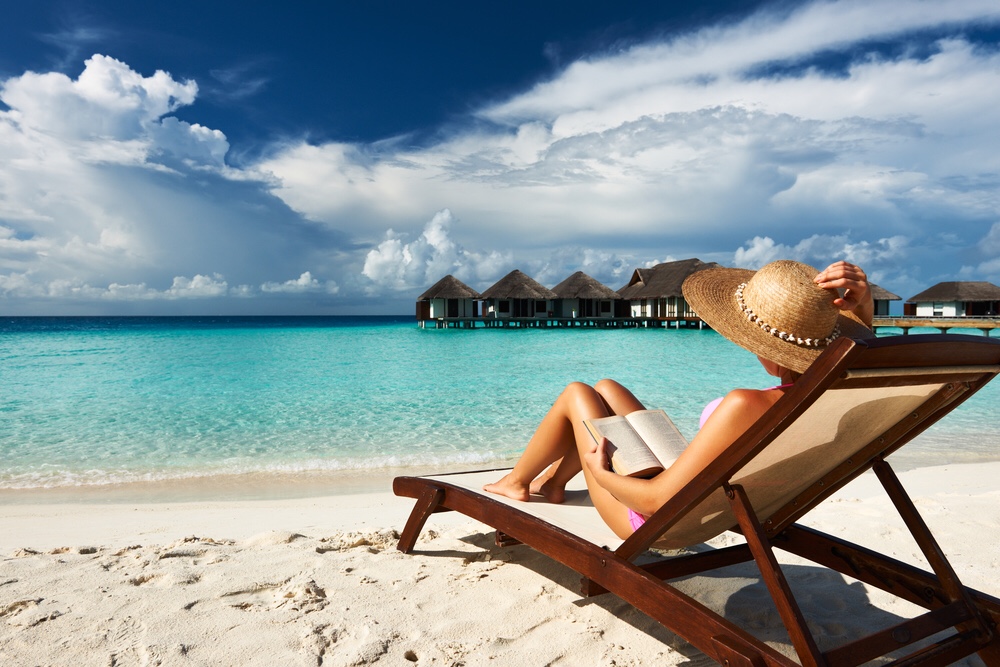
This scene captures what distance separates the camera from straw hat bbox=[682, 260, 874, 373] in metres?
1.46

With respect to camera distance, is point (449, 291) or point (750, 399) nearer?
point (750, 399)

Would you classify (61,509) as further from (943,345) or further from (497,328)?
(497,328)

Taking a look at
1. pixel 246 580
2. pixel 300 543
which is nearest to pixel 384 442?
pixel 300 543

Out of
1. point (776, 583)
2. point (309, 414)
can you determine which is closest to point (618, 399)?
point (776, 583)

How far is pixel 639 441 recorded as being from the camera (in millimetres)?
1927

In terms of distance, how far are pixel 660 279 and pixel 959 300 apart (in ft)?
54.6

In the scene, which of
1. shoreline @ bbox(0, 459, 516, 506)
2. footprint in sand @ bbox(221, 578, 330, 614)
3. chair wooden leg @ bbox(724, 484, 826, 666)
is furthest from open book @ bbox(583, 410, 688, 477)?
shoreline @ bbox(0, 459, 516, 506)

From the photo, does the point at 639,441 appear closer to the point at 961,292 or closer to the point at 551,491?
the point at 551,491

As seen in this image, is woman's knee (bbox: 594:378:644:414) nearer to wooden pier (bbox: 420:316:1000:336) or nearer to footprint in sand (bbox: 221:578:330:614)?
footprint in sand (bbox: 221:578:330:614)

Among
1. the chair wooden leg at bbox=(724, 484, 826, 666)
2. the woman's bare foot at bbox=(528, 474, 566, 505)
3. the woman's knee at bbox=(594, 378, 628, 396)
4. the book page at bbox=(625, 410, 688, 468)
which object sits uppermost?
the woman's knee at bbox=(594, 378, 628, 396)

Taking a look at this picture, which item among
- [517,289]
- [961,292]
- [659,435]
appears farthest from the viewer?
[961,292]

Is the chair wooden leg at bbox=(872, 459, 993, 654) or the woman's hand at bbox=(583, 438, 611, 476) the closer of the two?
the chair wooden leg at bbox=(872, 459, 993, 654)

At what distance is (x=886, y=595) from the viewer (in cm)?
225

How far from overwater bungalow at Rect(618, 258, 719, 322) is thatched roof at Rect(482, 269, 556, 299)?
536cm
